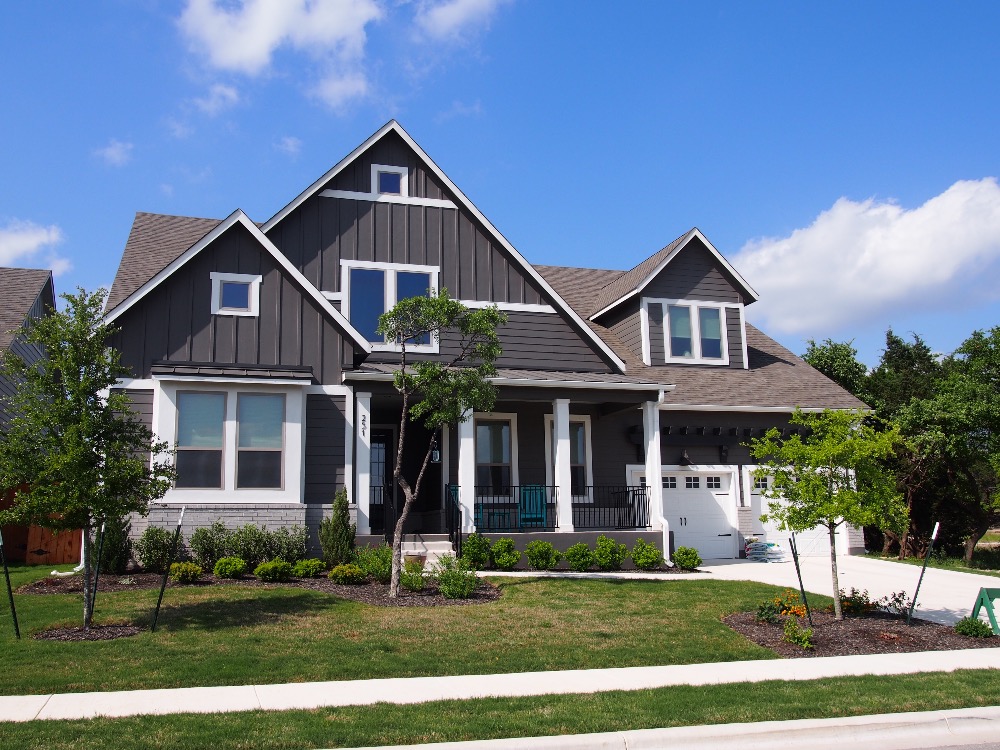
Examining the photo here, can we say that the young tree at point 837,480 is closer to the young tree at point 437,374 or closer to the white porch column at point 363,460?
the young tree at point 437,374

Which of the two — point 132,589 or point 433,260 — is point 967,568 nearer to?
point 433,260

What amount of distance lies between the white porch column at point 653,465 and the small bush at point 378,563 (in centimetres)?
648

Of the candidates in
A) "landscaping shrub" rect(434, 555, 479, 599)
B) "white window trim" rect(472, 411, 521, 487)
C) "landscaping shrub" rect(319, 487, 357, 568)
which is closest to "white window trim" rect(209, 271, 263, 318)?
"landscaping shrub" rect(319, 487, 357, 568)

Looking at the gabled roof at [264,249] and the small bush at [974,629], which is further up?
the gabled roof at [264,249]

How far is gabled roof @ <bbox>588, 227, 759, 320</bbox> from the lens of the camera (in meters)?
22.8

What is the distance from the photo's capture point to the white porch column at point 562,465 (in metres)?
18.5

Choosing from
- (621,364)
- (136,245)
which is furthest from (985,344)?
(136,245)

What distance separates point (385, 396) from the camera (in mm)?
18281

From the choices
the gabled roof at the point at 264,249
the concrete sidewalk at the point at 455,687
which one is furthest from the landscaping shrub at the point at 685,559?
the gabled roof at the point at 264,249

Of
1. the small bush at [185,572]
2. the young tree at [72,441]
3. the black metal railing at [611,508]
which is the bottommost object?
the small bush at [185,572]

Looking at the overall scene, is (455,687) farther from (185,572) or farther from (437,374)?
(185,572)

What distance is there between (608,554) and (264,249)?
30.2 feet

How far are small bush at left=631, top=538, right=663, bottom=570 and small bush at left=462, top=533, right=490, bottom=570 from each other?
319 centimetres

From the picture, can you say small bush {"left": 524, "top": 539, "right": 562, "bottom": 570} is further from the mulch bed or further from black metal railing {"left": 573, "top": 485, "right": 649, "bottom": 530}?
the mulch bed
